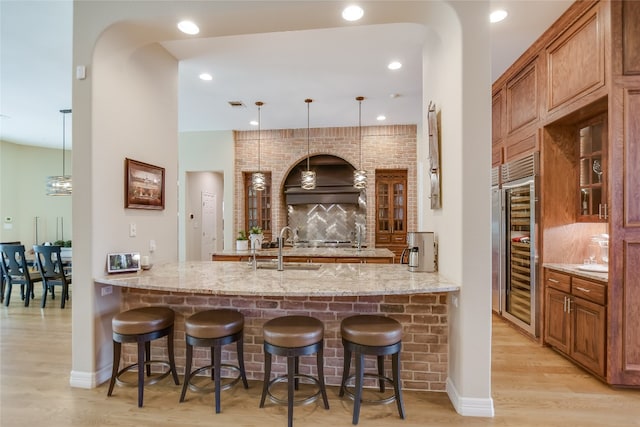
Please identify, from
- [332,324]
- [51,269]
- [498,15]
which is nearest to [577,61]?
[498,15]

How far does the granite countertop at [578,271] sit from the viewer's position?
8.36 feet

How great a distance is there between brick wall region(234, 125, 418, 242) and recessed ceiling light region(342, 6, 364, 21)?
4166mm

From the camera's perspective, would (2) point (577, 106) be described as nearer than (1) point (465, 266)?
No

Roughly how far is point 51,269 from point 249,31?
15.6 feet

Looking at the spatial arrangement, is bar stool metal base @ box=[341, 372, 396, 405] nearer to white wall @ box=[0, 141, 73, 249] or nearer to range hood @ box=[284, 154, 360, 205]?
range hood @ box=[284, 154, 360, 205]

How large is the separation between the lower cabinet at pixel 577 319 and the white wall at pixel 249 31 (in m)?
1.10

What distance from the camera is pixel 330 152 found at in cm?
664

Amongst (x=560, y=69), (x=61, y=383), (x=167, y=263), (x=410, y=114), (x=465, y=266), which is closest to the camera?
(x=465, y=266)

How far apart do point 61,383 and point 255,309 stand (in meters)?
1.63

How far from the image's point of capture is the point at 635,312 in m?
2.41

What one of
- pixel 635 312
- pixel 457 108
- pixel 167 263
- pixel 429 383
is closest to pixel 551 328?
pixel 635 312

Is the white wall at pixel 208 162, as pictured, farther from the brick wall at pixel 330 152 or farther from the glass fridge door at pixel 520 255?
the glass fridge door at pixel 520 255

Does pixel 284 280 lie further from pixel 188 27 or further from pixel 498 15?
pixel 498 15

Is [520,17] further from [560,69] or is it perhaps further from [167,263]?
[167,263]
